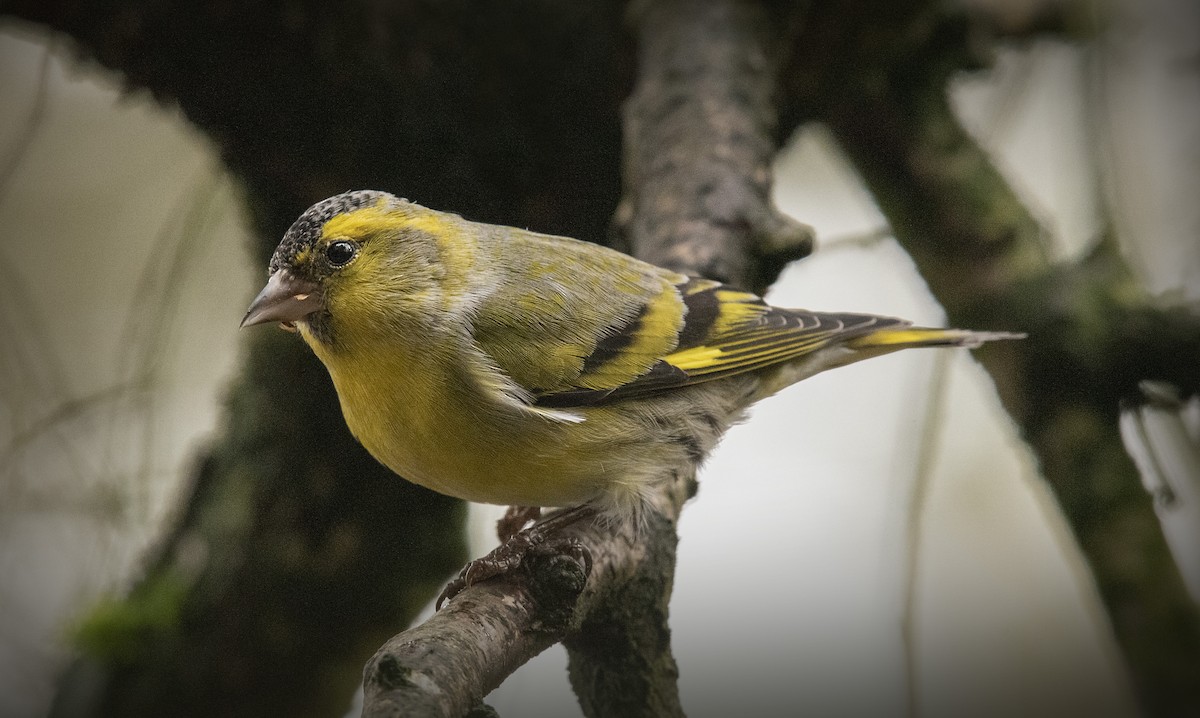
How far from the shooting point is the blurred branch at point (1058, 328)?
8.36 feet

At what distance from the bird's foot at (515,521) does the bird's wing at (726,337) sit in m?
0.47

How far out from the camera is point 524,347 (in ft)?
8.20

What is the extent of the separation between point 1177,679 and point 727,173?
5.74 ft

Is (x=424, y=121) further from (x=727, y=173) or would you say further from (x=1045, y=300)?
(x=1045, y=300)

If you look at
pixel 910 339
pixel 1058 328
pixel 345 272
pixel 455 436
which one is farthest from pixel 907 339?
pixel 345 272

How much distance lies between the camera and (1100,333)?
2867 mm

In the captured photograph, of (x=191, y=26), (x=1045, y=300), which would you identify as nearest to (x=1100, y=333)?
(x=1045, y=300)

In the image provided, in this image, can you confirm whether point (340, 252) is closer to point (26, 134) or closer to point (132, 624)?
point (132, 624)

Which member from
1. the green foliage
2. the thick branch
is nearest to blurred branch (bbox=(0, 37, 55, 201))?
the green foliage

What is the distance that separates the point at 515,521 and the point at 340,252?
90cm

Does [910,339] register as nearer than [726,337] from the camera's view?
A: No

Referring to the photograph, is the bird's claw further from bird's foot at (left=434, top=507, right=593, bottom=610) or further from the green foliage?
the green foliage

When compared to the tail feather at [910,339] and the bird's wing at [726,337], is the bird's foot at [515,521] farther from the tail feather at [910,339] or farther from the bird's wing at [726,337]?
the tail feather at [910,339]

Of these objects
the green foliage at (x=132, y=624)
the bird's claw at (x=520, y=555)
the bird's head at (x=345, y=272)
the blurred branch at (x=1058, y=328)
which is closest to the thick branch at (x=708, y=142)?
the blurred branch at (x=1058, y=328)
